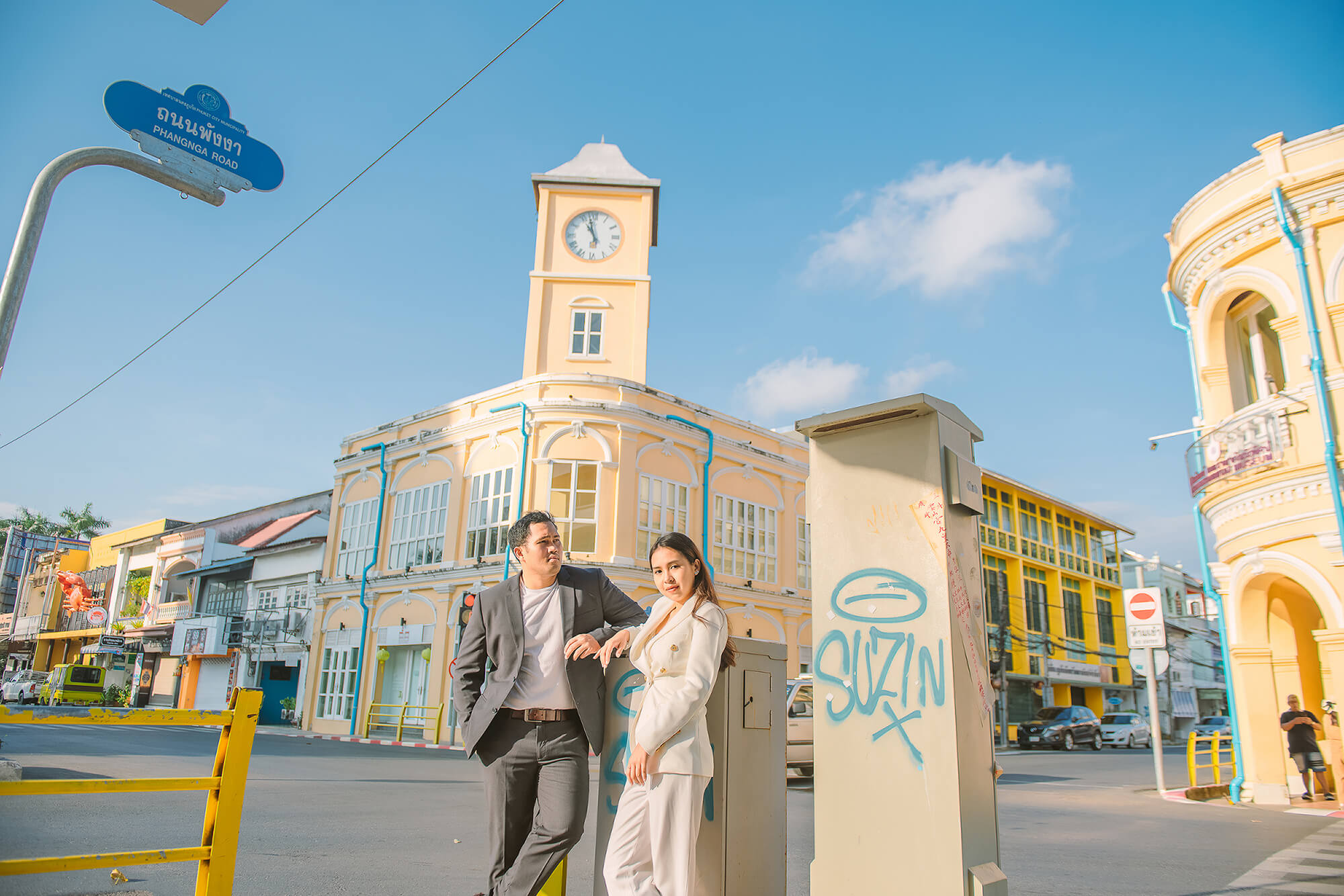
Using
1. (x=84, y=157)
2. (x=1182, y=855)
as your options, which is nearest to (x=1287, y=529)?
(x=1182, y=855)

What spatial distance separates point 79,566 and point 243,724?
61.6 m

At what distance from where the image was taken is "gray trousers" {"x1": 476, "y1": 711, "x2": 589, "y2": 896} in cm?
358

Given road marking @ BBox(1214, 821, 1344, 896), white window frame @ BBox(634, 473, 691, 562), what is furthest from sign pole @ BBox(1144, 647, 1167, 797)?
white window frame @ BBox(634, 473, 691, 562)

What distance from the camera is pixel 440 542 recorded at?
82.1ft

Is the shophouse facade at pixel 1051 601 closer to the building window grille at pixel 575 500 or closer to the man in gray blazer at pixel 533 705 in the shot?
the building window grille at pixel 575 500

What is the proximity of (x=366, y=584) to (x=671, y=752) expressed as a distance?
24.9 meters

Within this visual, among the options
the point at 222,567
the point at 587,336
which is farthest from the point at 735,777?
the point at 222,567

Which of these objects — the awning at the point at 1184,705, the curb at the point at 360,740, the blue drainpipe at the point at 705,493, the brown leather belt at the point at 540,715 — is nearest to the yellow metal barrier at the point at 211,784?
the brown leather belt at the point at 540,715

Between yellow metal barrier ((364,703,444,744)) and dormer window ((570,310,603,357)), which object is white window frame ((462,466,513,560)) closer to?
yellow metal barrier ((364,703,444,744))

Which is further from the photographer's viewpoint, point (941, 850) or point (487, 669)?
point (487, 669)

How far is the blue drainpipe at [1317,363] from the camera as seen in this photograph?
34.7 feet

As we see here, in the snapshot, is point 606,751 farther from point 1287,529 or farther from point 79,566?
point 79,566

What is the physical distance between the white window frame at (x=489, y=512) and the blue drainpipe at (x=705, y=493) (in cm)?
490

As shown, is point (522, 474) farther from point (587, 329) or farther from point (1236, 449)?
point (1236, 449)
